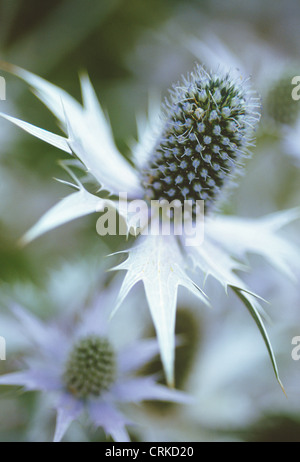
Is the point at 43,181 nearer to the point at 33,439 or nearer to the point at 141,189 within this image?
the point at 141,189

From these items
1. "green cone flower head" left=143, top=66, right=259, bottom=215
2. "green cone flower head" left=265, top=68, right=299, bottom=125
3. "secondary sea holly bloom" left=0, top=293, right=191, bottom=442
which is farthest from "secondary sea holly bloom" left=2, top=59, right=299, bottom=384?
"green cone flower head" left=265, top=68, right=299, bottom=125

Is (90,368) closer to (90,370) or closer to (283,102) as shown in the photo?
(90,370)

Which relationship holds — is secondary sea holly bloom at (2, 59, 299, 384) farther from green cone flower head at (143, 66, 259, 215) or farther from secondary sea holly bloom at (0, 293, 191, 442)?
secondary sea holly bloom at (0, 293, 191, 442)

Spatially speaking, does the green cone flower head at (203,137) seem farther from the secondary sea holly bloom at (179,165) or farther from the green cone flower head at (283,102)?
the green cone flower head at (283,102)

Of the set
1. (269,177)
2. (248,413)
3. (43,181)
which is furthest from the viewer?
(269,177)

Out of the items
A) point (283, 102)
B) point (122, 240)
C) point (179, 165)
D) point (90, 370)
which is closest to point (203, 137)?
point (179, 165)
